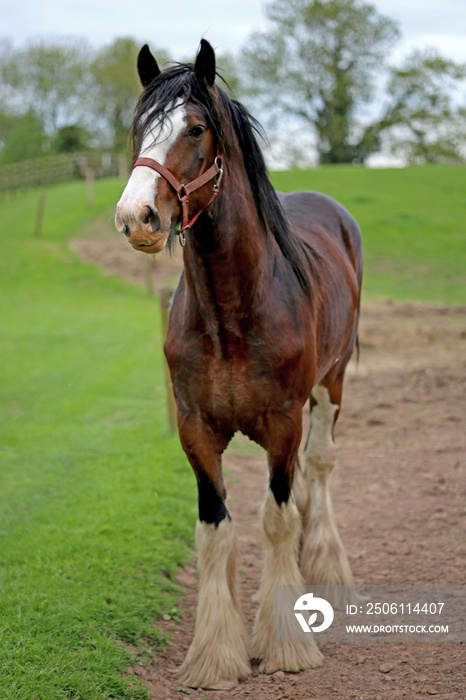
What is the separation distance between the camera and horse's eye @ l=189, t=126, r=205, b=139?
2.54m

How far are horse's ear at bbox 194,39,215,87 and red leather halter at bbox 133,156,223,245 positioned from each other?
1.03ft

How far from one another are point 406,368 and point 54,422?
4.95 m

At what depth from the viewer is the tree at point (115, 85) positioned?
38.7 metres

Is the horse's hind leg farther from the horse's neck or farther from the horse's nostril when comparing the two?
the horse's nostril

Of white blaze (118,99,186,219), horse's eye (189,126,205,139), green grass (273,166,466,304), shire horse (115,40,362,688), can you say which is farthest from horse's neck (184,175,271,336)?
green grass (273,166,466,304)

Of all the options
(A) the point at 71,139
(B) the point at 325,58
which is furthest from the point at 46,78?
(B) the point at 325,58

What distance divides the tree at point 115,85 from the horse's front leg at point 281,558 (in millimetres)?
38165

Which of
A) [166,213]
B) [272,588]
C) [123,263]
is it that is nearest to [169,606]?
[272,588]

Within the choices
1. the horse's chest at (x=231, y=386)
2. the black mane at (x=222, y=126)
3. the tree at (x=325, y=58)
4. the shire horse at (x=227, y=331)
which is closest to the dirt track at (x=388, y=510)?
the shire horse at (x=227, y=331)

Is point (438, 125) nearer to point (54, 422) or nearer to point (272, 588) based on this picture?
point (54, 422)

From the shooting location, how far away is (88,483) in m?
5.61

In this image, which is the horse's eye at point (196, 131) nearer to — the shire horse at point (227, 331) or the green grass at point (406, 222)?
the shire horse at point (227, 331)

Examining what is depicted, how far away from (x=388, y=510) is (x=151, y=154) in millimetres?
3626

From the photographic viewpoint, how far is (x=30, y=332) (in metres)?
13.4
